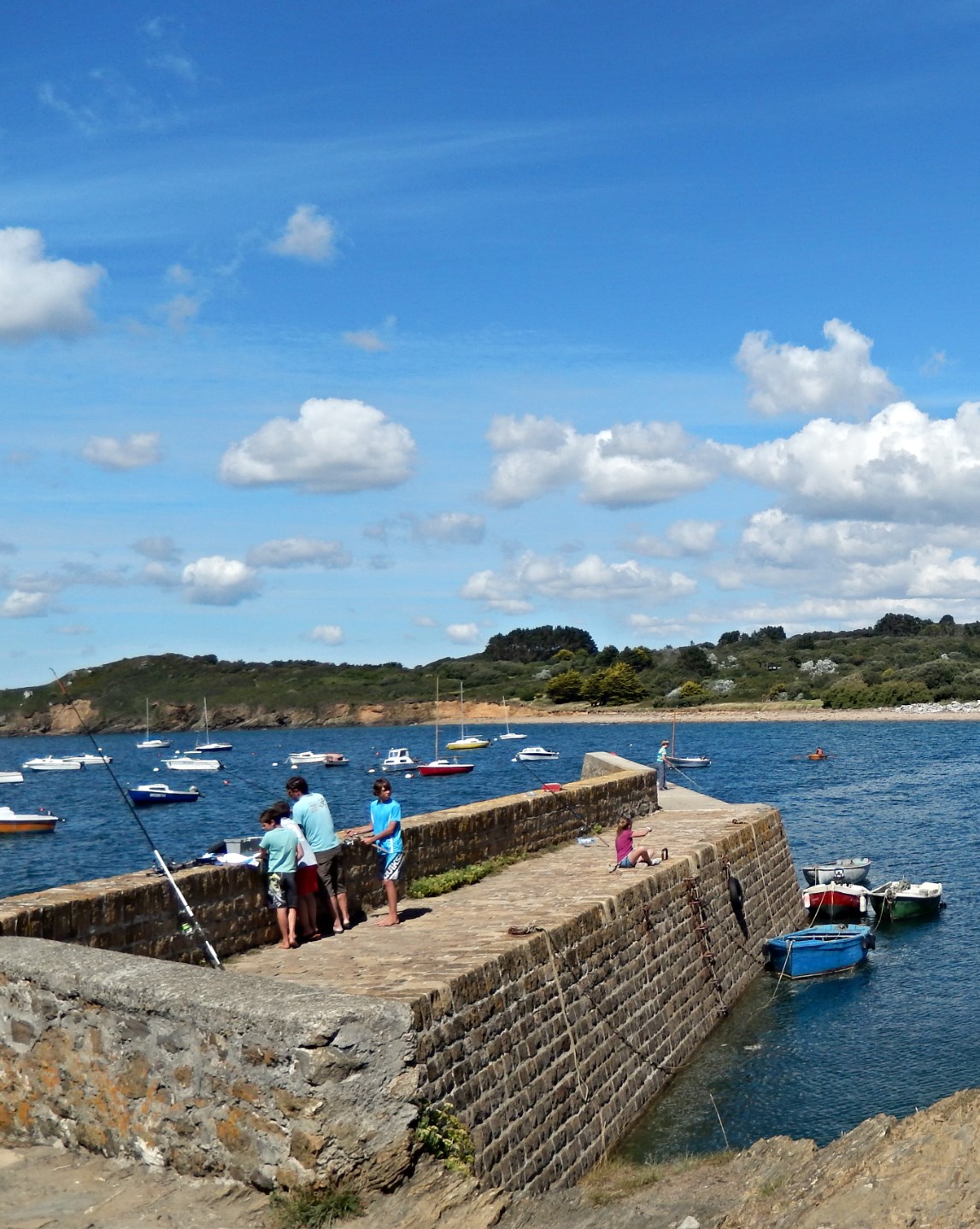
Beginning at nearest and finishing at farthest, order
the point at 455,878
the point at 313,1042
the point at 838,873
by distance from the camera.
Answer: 1. the point at 313,1042
2. the point at 455,878
3. the point at 838,873

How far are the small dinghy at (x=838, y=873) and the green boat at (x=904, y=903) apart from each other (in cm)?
104

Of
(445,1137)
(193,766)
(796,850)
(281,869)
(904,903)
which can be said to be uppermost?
(281,869)

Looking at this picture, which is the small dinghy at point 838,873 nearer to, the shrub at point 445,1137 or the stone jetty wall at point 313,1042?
the stone jetty wall at point 313,1042

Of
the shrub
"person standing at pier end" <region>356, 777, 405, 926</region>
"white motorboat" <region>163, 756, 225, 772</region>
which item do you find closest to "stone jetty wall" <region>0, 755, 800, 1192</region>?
the shrub

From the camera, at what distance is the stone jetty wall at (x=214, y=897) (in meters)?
8.77

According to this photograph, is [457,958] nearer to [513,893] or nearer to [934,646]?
[513,893]

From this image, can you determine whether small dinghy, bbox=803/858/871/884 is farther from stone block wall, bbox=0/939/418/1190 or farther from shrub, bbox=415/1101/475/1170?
stone block wall, bbox=0/939/418/1190

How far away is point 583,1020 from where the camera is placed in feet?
35.2

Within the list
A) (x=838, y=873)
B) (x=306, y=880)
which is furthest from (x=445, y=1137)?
(x=838, y=873)

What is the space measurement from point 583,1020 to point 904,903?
1336cm

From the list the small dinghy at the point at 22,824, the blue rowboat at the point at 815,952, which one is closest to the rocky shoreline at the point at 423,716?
the small dinghy at the point at 22,824

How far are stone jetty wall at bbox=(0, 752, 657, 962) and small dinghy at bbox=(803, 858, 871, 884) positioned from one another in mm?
9226

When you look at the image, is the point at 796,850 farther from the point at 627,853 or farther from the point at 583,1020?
the point at 583,1020

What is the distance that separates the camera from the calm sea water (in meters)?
13.0
